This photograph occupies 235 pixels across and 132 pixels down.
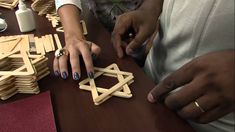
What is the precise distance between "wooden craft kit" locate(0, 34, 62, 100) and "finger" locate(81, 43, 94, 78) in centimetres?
8

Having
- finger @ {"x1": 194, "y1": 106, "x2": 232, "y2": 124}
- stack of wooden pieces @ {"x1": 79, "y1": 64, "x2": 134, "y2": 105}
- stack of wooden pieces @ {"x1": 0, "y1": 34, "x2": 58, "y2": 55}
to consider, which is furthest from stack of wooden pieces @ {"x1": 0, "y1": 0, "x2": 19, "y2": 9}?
finger @ {"x1": 194, "y1": 106, "x2": 232, "y2": 124}

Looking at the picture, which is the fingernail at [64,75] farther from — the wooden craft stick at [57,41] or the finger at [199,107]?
the finger at [199,107]

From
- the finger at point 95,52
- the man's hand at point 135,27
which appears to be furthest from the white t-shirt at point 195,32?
the finger at point 95,52

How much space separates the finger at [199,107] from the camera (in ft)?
1.51

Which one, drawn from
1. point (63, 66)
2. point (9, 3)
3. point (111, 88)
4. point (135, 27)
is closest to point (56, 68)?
point (63, 66)

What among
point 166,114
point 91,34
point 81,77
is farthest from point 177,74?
point 91,34

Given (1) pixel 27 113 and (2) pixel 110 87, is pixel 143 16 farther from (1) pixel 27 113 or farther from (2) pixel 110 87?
(1) pixel 27 113

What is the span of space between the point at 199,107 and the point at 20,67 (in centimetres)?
36

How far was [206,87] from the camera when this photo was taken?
460mm

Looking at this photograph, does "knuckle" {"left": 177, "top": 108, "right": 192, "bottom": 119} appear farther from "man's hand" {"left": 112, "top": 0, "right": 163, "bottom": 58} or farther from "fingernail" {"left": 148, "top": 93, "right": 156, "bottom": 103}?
"man's hand" {"left": 112, "top": 0, "right": 163, "bottom": 58}

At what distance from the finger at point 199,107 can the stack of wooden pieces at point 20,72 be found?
29 cm

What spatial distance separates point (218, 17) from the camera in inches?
20.6

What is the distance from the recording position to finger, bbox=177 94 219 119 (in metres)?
0.46

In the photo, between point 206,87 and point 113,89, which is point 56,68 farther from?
point 206,87
